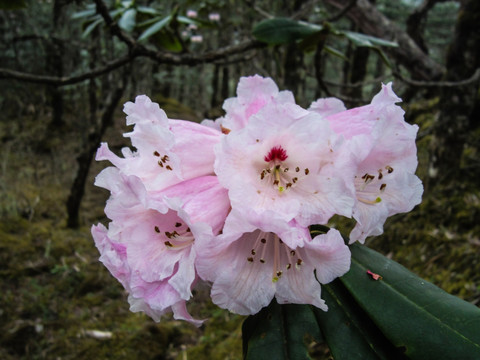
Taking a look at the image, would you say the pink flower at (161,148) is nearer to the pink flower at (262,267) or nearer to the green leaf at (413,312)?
the pink flower at (262,267)

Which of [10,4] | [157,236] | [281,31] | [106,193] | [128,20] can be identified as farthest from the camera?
[106,193]

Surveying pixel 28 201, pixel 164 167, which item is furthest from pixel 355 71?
pixel 164 167

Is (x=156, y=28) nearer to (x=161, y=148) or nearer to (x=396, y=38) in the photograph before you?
(x=161, y=148)

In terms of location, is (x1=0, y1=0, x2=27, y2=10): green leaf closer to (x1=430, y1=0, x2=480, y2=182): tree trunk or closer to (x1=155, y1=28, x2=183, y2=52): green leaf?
(x1=155, y1=28, x2=183, y2=52): green leaf

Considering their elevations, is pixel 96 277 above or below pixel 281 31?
below

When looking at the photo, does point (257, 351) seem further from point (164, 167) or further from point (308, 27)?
point (308, 27)

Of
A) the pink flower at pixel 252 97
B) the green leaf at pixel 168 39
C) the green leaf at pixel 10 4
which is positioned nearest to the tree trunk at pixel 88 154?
the green leaf at pixel 168 39

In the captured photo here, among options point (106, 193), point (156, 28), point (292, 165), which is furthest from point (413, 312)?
point (106, 193)
